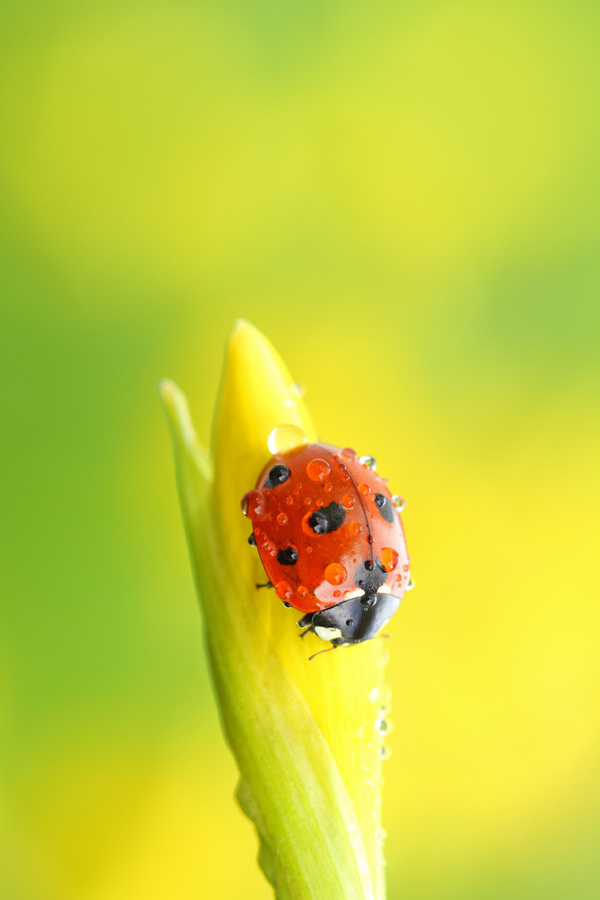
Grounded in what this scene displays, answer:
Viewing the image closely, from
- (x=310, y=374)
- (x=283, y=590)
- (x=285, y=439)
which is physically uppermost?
(x=310, y=374)

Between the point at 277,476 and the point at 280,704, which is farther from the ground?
the point at 277,476

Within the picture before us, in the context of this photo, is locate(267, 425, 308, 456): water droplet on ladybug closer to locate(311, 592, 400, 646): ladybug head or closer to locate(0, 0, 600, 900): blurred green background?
locate(311, 592, 400, 646): ladybug head

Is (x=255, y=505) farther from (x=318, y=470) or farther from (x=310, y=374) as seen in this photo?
(x=310, y=374)

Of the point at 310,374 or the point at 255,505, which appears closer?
the point at 255,505

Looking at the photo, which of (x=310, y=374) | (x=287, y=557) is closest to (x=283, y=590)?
(x=287, y=557)

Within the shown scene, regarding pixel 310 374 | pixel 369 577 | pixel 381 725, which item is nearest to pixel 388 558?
pixel 369 577
